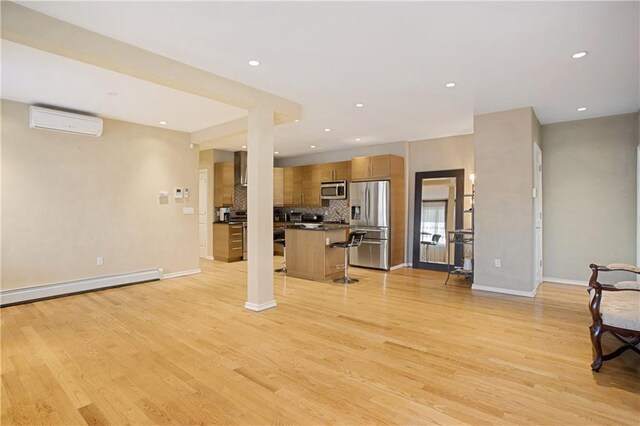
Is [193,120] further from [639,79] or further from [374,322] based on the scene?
[639,79]

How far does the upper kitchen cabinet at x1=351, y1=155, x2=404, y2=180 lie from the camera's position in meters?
6.62

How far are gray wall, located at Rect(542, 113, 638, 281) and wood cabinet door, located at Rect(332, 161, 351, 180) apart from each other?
146 inches

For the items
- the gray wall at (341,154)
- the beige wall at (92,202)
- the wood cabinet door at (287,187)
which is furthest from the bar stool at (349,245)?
the wood cabinet door at (287,187)

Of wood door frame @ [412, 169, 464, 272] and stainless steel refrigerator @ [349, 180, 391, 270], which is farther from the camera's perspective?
stainless steel refrigerator @ [349, 180, 391, 270]

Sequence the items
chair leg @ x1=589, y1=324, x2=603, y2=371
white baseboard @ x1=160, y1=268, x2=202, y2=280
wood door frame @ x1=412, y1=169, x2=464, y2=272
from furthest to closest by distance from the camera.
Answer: wood door frame @ x1=412, y1=169, x2=464, y2=272
white baseboard @ x1=160, y1=268, x2=202, y2=280
chair leg @ x1=589, y1=324, x2=603, y2=371

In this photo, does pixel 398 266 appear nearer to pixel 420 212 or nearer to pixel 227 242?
pixel 420 212

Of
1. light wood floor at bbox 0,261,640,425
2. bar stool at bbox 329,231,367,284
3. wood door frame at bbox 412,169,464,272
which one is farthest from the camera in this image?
wood door frame at bbox 412,169,464,272

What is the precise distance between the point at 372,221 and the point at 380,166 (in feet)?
3.71

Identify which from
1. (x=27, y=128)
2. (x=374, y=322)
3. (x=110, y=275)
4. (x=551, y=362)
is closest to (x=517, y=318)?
(x=551, y=362)

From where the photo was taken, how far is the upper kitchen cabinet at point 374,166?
21.7ft

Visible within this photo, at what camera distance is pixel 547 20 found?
8.04 ft

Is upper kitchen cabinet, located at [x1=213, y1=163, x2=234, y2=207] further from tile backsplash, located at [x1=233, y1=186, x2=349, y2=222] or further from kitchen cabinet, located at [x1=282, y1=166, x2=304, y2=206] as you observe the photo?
kitchen cabinet, located at [x1=282, y1=166, x2=304, y2=206]

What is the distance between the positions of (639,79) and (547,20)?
6.80ft

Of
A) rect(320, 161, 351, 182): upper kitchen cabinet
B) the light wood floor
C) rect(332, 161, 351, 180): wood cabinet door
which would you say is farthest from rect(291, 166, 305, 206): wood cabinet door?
the light wood floor
